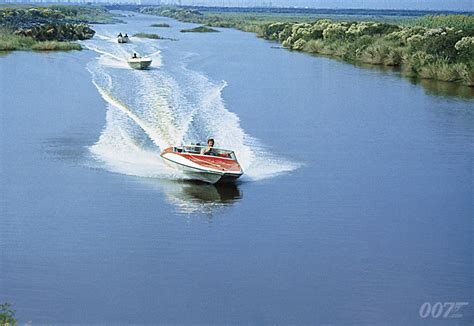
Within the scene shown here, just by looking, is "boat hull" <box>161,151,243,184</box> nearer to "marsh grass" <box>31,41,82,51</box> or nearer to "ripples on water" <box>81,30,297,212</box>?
"ripples on water" <box>81,30,297,212</box>

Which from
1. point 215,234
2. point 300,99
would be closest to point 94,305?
point 215,234

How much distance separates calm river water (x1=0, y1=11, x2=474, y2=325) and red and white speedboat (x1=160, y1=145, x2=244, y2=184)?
389 millimetres

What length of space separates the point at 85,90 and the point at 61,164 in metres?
15.8

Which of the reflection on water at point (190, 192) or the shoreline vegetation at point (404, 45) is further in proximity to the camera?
the shoreline vegetation at point (404, 45)

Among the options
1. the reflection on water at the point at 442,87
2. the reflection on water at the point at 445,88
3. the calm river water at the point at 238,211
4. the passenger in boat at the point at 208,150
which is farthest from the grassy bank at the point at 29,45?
the passenger in boat at the point at 208,150

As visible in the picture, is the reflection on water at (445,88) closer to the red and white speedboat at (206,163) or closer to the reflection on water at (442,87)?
the reflection on water at (442,87)

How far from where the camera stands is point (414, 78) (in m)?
47.8

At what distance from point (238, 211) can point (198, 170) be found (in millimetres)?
2676

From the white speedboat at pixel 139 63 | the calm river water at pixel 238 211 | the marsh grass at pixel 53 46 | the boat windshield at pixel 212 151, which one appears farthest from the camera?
the marsh grass at pixel 53 46

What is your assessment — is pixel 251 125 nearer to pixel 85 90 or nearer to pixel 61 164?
pixel 61 164

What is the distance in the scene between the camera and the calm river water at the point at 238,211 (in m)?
14.4

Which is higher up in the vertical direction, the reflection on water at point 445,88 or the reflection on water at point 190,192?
the reflection on water at point 190,192

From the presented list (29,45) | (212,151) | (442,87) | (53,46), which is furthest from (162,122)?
(29,45)

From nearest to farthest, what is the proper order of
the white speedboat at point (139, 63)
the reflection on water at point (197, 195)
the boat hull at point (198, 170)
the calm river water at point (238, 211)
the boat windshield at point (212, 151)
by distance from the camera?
1. the calm river water at point (238, 211)
2. the reflection on water at point (197, 195)
3. the boat hull at point (198, 170)
4. the boat windshield at point (212, 151)
5. the white speedboat at point (139, 63)
